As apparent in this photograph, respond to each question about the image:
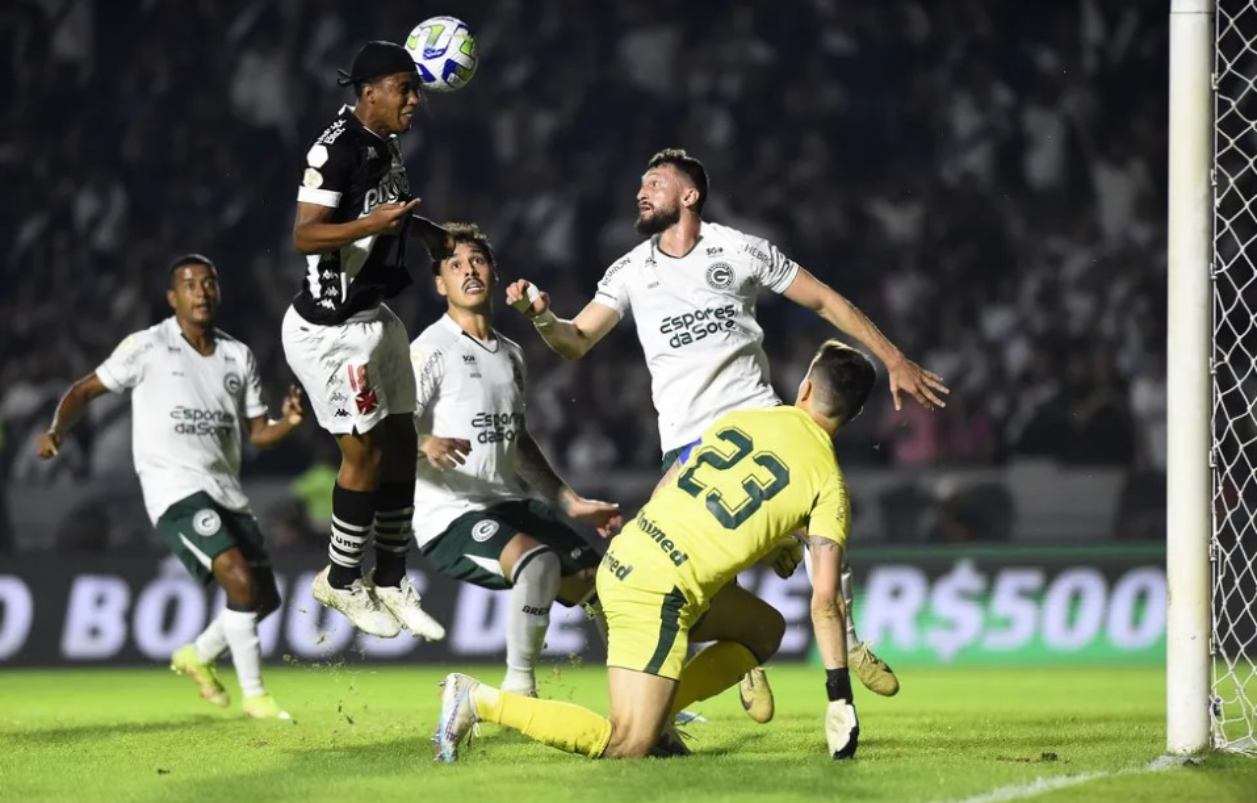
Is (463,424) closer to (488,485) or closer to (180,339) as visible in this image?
(488,485)

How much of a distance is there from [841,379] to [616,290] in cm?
237

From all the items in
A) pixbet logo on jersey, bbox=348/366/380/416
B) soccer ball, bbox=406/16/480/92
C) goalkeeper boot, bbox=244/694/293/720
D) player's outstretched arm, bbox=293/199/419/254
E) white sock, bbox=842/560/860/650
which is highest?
soccer ball, bbox=406/16/480/92

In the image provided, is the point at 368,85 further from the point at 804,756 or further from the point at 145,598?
the point at 145,598

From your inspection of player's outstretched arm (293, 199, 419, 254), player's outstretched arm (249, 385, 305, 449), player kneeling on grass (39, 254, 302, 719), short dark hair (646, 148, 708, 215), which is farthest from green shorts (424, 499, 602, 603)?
player's outstretched arm (293, 199, 419, 254)

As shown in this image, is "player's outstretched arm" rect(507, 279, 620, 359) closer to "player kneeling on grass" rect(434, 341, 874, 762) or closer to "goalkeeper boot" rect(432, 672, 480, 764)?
"player kneeling on grass" rect(434, 341, 874, 762)

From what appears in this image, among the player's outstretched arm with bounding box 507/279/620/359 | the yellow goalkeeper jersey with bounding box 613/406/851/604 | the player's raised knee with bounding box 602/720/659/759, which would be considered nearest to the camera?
the yellow goalkeeper jersey with bounding box 613/406/851/604

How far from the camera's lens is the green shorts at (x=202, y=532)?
414 inches

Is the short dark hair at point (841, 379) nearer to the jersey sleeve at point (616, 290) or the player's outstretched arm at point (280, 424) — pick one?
the jersey sleeve at point (616, 290)

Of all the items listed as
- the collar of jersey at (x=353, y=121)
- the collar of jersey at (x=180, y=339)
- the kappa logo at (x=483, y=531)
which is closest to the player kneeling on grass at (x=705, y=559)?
the collar of jersey at (x=353, y=121)

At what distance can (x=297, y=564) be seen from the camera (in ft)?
47.3

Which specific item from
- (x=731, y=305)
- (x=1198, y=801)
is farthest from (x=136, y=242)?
(x=1198, y=801)

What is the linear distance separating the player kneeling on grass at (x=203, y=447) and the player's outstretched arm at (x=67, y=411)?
0.05 ft

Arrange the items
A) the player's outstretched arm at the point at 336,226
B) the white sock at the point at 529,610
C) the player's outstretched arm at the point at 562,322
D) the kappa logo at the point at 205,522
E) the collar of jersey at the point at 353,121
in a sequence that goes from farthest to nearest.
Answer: the kappa logo at the point at 205,522 → the white sock at the point at 529,610 → the player's outstretched arm at the point at 562,322 → the collar of jersey at the point at 353,121 → the player's outstretched arm at the point at 336,226

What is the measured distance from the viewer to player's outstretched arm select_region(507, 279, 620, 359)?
7811 millimetres
